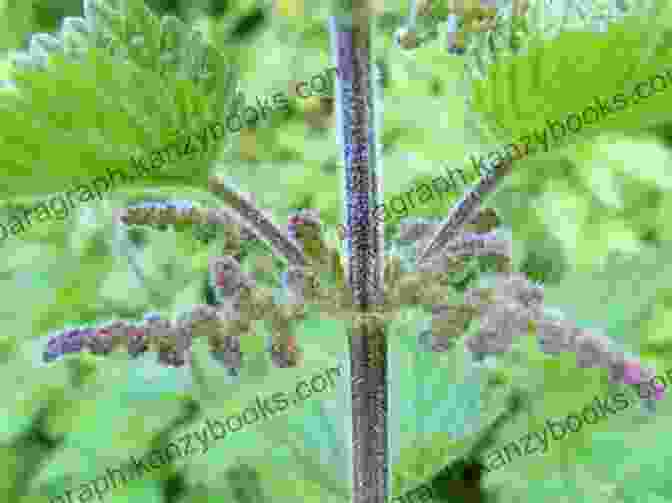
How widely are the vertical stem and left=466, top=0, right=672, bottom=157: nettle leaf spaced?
0.16 meters

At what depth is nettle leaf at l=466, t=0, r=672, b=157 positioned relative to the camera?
993mm

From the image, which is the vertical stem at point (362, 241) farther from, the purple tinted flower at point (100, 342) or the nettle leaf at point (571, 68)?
the purple tinted flower at point (100, 342)

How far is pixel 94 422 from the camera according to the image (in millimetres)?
2268

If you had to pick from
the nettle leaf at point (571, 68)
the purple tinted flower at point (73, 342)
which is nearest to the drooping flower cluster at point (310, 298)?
the purple tinted flower at point (73, 342)

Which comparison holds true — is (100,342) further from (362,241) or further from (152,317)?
(362,241)

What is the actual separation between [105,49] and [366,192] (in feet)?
1.19

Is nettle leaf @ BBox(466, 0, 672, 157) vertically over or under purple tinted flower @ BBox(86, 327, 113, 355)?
over

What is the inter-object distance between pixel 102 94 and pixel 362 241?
0.39 metres

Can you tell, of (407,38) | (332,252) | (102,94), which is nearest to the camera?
(102,94)

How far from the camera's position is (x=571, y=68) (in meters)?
1.02

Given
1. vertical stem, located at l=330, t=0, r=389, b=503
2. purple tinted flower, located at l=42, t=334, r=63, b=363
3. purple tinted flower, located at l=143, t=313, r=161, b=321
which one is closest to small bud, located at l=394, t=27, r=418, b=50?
vertical stem, located at l=330, t=0, r=389, b=503

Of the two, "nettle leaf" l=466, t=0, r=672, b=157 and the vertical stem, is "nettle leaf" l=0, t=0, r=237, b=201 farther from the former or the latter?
"nettle leaf" l=466, t=0, r=672, b=157

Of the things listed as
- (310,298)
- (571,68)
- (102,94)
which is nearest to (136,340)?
(310,298)

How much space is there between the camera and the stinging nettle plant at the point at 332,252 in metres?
0.99
